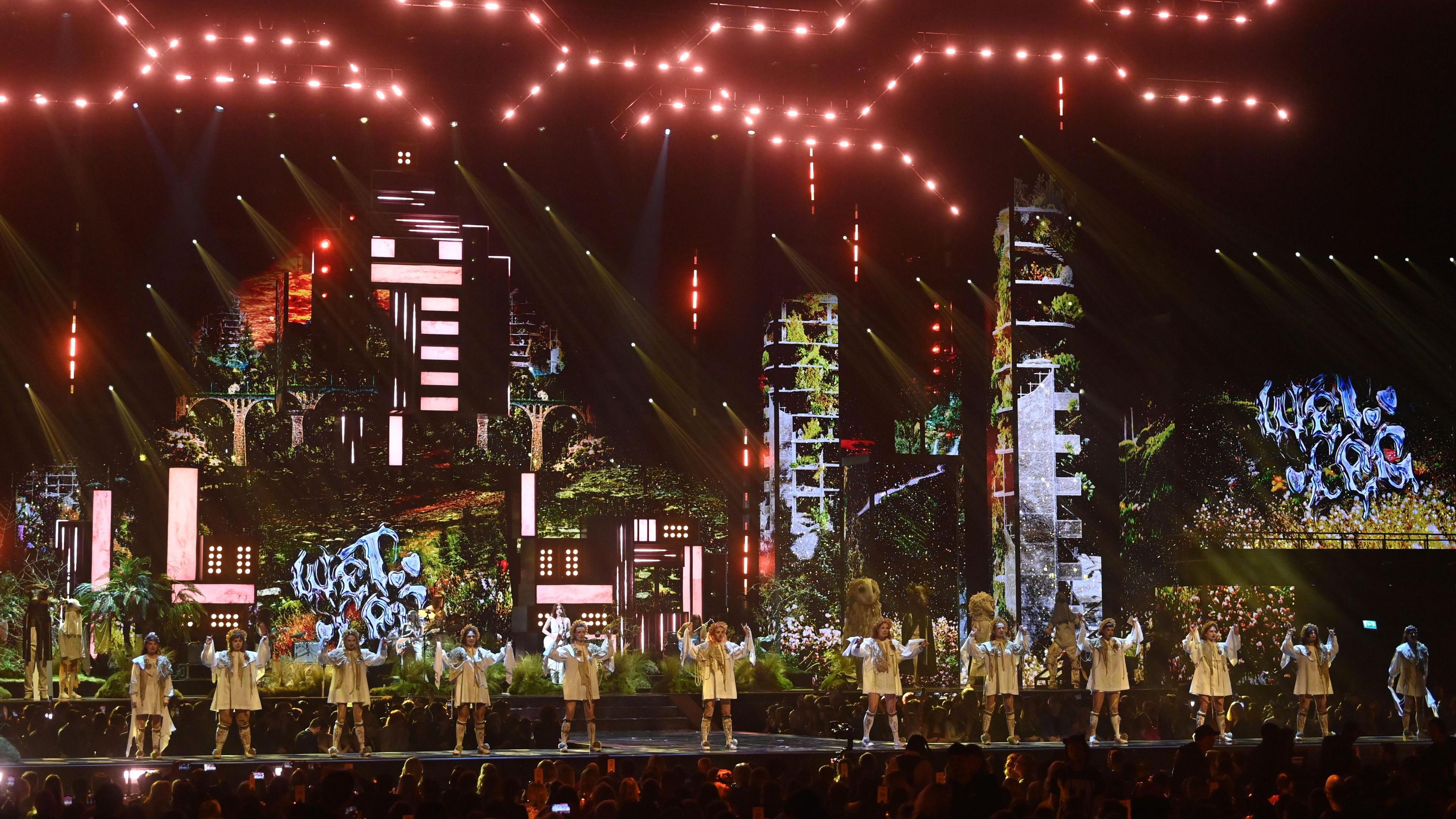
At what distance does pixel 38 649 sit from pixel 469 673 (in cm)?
569

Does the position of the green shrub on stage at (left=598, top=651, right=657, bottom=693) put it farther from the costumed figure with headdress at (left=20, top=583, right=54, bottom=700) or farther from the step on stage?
the costumed figure with headdress at (left=20, top=583, right=54, bottom=700)

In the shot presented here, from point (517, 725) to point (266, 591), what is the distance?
784cm

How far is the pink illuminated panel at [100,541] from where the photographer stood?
2159 centimetres

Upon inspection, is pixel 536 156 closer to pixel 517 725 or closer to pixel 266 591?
pixel 266 591

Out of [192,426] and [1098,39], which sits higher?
[1098,39]

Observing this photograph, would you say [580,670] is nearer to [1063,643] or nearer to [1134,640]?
[1134,640]

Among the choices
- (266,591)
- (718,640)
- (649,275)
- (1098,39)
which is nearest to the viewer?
(718,640)

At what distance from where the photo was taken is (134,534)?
2303 centimetres

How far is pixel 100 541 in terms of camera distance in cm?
2162

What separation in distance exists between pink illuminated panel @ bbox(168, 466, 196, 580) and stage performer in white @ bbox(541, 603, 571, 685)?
204 inches

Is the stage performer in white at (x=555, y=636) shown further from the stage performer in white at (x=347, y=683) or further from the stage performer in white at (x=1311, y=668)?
the stage performer in white at (x=1311, y=668)

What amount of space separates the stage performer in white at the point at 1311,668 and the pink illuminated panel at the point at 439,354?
1195 centimetres

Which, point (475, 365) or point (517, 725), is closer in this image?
point (517, 725)

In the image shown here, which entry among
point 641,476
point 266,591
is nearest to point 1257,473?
point 641,476
